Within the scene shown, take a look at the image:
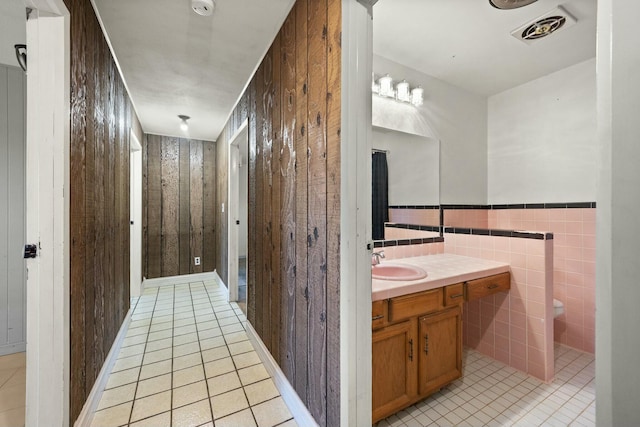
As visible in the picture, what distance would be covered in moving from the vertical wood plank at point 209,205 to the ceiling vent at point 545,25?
13.6ft

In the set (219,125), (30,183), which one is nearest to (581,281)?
(30,183)

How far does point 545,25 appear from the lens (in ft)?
5.97

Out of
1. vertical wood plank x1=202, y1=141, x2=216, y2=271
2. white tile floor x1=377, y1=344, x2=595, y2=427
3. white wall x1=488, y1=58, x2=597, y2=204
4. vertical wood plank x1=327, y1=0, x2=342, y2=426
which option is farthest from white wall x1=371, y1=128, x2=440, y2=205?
vertical wood plank x1=202, y1=141, x2=216, y2=271

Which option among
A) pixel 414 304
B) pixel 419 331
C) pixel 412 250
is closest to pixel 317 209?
pixel 414 304

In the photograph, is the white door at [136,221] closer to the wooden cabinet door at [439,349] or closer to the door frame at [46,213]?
the door frame at [46,213]

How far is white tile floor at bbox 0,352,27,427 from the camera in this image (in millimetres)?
1456

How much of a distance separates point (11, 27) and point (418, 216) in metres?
3.32

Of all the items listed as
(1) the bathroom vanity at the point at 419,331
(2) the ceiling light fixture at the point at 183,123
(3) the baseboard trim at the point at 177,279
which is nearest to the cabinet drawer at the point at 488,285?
(1) the bathroom vanity at the point at 419,331

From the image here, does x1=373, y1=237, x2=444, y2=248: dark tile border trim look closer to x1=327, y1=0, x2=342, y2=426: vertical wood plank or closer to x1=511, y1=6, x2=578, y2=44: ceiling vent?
x1=327, y1=0, x2=342, y2=426: vertical wood plank

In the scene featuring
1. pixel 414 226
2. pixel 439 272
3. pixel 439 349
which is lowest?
pixel 439 349

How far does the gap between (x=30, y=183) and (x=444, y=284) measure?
2.06 metres

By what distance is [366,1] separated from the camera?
3.43 ft

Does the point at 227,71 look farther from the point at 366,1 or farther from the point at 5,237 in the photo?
the point at 5,237

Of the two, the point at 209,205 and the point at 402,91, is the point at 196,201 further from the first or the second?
the point at 402,91
